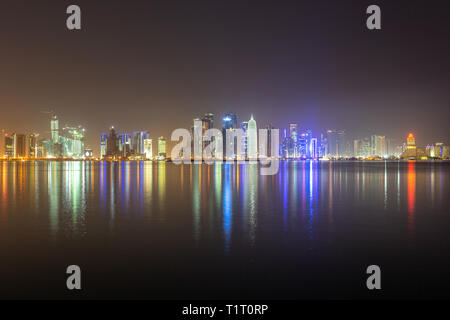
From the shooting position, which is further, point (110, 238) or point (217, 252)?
point (110, 238)

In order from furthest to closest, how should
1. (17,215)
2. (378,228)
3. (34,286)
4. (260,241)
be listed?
(17,215) < (378,228) < (260,241) < (34,286)

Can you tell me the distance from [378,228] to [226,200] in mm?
11848

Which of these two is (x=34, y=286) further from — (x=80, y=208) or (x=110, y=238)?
(x=80, y=208)

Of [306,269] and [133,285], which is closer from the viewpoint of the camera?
[133,285]

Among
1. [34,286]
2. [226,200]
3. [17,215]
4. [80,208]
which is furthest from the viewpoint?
[226,200]

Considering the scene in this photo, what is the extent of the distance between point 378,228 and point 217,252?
831 centimetres

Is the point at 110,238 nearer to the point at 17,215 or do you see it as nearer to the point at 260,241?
the point at 260,241

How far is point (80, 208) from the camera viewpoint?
22844 mm
